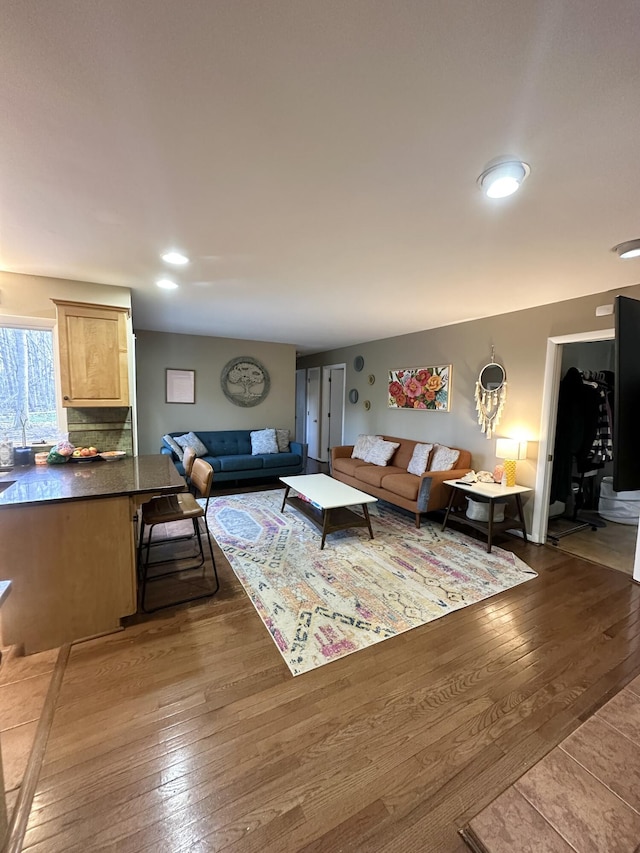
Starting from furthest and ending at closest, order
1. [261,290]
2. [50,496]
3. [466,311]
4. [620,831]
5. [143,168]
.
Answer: [466,311], [261,290], [50,496], [143,168], [620,831]

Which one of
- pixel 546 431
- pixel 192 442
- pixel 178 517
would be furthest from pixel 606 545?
pixel 192 442

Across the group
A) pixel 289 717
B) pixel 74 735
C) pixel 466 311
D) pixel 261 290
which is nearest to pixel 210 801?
pixel 289 717

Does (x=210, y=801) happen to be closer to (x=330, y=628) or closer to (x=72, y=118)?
(x=330, y=628)

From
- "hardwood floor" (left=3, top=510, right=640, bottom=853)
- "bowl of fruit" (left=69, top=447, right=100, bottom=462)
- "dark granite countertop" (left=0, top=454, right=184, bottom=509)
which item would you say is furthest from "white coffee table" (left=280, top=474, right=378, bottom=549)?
"bowl of fruit" (left=69, top=447, right=100, bottom=462)

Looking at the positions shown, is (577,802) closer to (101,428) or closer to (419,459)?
(419,459)

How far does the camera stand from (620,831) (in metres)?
1.13

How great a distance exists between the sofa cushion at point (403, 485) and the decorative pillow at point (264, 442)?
2.15m

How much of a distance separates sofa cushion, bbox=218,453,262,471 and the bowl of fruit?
2.33 meters

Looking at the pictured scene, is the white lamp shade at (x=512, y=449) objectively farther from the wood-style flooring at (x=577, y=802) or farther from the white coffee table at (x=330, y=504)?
the wood-style flooring at (x=577, y=802)

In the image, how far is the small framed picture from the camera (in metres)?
5.53

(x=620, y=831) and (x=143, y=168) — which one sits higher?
(x=143, y=168)

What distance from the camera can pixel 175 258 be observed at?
2.38m

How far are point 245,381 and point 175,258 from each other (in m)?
3.76

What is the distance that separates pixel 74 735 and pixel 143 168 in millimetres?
2412
